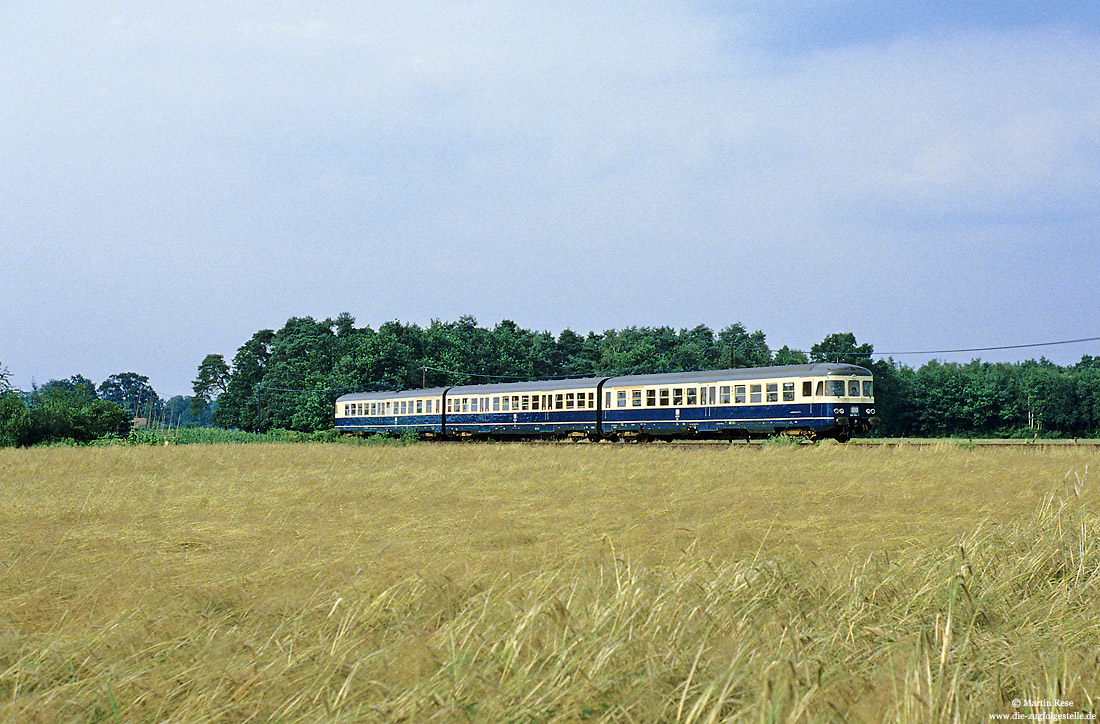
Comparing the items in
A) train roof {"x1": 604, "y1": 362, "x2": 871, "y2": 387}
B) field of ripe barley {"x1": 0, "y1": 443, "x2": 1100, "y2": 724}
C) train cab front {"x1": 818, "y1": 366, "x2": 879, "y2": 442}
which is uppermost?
train roof {"x1": 604, "y1": 362, "x2": 871, "y2": 387}

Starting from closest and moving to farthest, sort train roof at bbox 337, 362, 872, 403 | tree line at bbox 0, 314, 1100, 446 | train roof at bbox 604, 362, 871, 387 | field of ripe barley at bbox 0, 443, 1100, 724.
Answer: field of ripe barley at bbox 0, 443, 1100, 724
train roof at bbox 604, 362, 871, 387
train roof at bbox 337, 362, 872, 403
tree line at bbox 0, 314, 1100, 446

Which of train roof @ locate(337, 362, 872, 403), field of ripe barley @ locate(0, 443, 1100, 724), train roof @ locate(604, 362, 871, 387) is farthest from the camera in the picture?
train roof @ locate(337, 362, 872, 403)

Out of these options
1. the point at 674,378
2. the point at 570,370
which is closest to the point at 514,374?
the point at 570,370

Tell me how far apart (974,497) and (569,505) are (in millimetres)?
5951

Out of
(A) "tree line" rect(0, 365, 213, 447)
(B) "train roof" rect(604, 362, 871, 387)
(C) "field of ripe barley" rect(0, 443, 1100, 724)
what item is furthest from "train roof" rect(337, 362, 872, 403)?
→ (C) "field of ripe barley" rect(0, 443, 1100, 724)

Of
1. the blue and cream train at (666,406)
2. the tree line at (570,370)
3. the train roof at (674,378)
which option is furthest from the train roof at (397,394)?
the tree line at (570,370)

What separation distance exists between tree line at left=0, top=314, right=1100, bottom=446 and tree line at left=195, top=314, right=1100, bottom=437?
123 millimetres

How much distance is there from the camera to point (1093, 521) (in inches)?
321

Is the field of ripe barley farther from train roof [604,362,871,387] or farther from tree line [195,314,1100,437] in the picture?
tree line [195,314,1100,437]

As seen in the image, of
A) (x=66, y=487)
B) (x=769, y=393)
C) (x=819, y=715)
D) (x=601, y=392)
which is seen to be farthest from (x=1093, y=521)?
(x=601, y=392)

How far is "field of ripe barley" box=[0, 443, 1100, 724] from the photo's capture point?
12.9 ft

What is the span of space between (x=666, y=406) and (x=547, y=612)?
105ft

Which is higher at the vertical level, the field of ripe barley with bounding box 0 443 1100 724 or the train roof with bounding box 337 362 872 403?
the train roof with bounding box 337 362 872 403

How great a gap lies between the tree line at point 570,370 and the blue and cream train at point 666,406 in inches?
696
